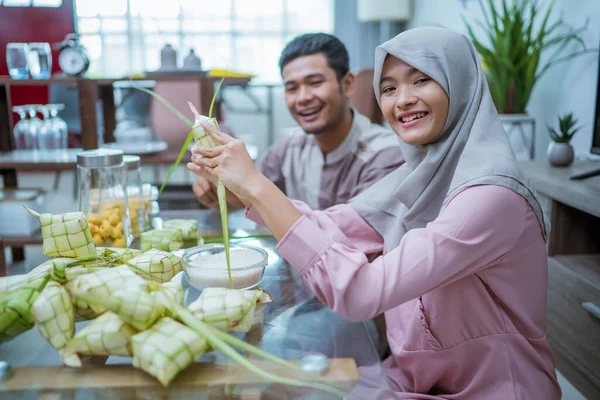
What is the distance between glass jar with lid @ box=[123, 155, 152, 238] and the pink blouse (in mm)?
630

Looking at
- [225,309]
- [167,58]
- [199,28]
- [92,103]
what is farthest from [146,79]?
[199,28]

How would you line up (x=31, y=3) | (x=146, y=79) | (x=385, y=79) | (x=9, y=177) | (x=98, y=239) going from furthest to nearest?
(x=31, y=3) < (x=9, y=177) < (x=146, y=79) < (x=98, y=239) < (x=385, y=79)

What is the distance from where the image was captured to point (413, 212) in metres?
1.24

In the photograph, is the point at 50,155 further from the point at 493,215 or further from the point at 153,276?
the point at 493,215

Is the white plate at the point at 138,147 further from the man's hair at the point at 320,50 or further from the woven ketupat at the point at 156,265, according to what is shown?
the woven ketupat at the point at 156,265

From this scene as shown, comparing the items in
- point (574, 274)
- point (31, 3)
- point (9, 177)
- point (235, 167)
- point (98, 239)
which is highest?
point (31, 3)

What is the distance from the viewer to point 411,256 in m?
0.96

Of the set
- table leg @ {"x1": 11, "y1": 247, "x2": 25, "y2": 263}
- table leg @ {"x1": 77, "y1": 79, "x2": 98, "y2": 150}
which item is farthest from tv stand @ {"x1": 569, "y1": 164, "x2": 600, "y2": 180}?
table leg @ {"x1": 11, "y1": 247, "x2": 25, "y2": 263}

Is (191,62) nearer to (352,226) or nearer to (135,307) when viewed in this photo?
(352,226)

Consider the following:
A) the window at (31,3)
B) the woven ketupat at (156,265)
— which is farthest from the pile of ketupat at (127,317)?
the window at (31,3)

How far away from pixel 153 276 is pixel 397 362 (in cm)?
58

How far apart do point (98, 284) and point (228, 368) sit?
22cm

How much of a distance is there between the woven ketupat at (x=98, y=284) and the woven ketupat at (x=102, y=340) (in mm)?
39

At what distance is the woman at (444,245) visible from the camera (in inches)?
37.9
